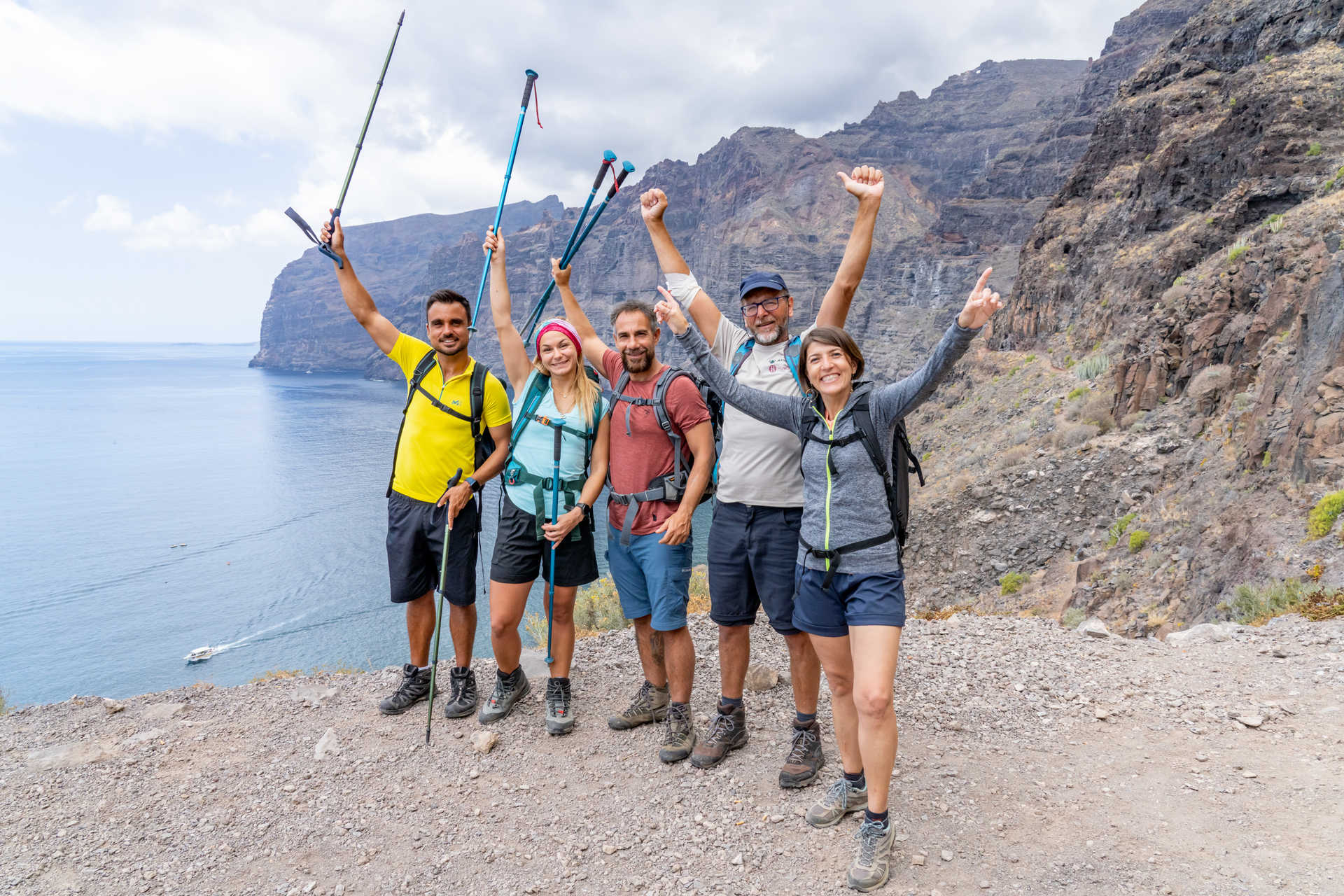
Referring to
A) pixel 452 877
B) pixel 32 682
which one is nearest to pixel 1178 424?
pixel 452 877

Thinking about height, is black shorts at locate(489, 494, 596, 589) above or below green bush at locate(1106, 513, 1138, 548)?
above

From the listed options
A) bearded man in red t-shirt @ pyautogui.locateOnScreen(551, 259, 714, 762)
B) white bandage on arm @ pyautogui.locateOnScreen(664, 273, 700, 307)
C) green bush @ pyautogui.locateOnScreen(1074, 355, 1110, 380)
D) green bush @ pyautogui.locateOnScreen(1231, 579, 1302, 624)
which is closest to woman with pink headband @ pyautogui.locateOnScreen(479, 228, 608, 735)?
bearded man in red t-shirt @ pyautogui.locateOnScreen(551, 259, 714, 762)

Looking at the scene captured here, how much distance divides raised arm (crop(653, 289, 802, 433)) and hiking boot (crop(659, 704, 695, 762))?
1854 millimetres

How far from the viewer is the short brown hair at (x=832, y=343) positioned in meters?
3.04

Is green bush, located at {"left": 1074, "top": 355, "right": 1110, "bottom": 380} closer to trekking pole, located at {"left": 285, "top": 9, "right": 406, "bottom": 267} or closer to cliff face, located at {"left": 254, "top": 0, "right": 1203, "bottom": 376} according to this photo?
trekking pole, located at {"left": 285, "top": 9, "right": 406, "bottom": 267}

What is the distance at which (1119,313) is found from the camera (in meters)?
25.1

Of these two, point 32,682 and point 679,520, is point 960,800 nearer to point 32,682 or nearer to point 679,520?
point 679,520

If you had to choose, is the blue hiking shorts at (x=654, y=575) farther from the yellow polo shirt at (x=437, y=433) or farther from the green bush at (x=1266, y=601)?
the green bush at (x=1266, y=601)

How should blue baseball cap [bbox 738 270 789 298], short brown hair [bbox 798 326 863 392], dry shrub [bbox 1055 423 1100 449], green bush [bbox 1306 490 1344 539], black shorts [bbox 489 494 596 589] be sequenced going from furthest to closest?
1. dry shrub [bbox 1055 423 1100 449]
2. green bush [bbox 1306 490 1344 539]
3. black shorts [bbox 489 494 596 589]
4. blue baseball cap [bbox 738 270 789 298]
5. short brown hair [bbox 798 326 863 392]

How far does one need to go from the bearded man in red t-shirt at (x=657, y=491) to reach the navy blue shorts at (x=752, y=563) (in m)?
0.24

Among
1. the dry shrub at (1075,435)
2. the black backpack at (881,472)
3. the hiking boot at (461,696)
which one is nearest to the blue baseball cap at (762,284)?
the black backpack at (881,472)

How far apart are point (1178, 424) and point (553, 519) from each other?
1508 centimetres

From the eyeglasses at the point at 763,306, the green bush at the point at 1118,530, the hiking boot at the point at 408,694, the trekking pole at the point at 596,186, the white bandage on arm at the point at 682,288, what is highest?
the trekking pole at the point at 596,186

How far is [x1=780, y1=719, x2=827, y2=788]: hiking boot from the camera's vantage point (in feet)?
11.9
